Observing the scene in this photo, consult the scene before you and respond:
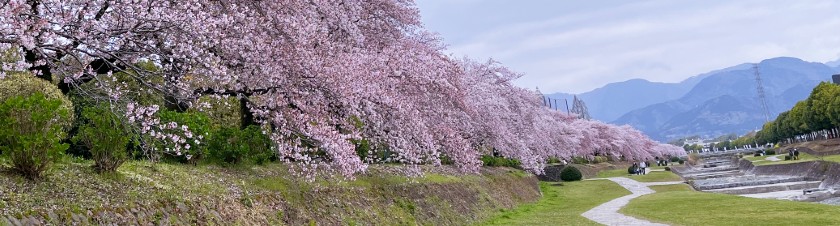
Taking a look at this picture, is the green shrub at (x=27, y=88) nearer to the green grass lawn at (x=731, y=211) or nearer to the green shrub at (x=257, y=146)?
the green shrub at (x=257, y=146)

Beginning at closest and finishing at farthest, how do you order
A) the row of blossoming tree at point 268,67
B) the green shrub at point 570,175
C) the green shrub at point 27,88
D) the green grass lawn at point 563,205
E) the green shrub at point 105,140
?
the row of blossoming tree at point 268,67 → the green shrub at point 105,140 → the green shrub at point 27,88 → the green grass lawn at point 563,205 → the green shrub at point 570,175

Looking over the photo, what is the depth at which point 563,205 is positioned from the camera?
34.1 metres

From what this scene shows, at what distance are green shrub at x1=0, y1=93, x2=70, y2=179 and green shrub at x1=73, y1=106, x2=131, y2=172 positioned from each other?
4.26ft

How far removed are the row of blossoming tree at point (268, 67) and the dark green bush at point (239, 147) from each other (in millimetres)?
651

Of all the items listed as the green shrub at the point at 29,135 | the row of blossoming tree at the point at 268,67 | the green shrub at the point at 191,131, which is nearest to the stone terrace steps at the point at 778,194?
the row of blossoming tree at the point at 268,67

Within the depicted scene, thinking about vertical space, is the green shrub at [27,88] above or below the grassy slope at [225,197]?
above

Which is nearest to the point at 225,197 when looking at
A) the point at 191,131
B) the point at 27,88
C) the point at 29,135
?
the point at 191,131

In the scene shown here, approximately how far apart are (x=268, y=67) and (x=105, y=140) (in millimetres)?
3815

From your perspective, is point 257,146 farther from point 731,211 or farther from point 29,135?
point 731,211

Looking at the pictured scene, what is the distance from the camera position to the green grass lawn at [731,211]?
20.2m

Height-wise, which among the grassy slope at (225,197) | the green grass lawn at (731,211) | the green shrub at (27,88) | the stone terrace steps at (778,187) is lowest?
the green grass lawn at (731,211)

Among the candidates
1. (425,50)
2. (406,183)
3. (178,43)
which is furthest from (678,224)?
(178,43)

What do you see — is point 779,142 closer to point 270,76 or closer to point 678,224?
point 678,224

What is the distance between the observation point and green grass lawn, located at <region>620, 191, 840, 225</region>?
20.2 meters
